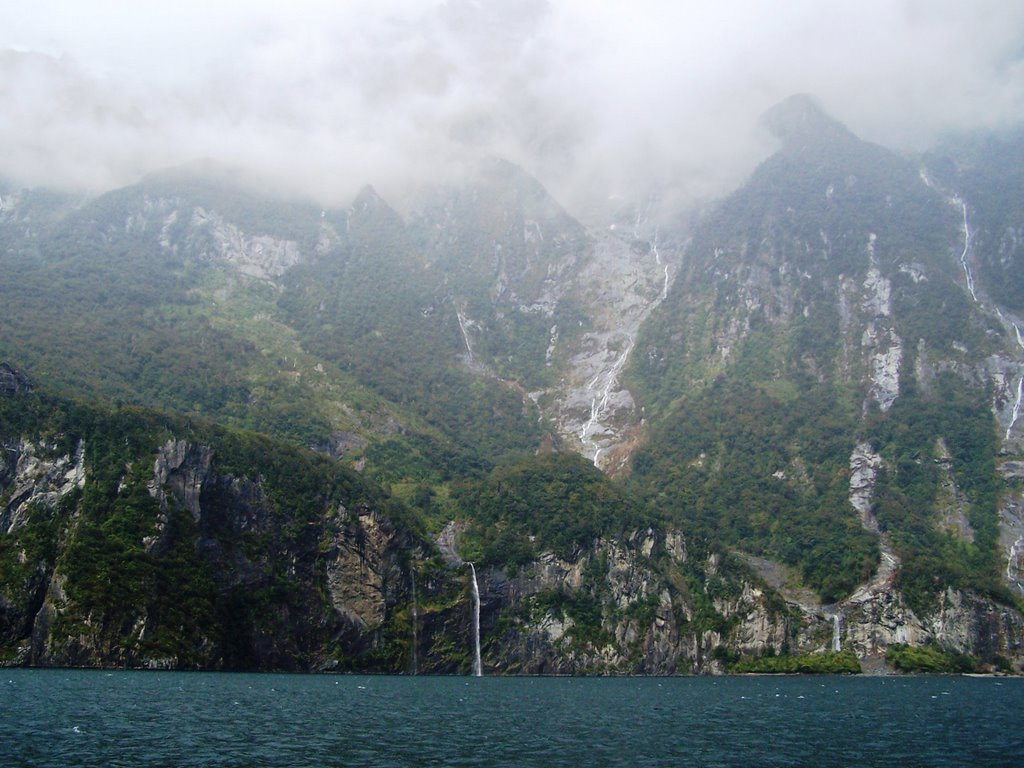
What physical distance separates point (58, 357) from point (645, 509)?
374 ft

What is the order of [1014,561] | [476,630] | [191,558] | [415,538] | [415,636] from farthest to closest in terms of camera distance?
1. [1014,561]
2. [415,538]
3. [476,630]
4. [415,636]
5. [191,558]

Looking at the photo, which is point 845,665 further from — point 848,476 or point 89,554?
point 89,554

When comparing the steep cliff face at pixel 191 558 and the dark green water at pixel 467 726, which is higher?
the steep cliff face at pixel 191 558

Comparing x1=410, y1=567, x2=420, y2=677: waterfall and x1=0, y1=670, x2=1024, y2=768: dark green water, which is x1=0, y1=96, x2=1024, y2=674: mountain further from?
x1=0, y1=670, x2=1024, y2=768: dark green water

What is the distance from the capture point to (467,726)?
56.4 meters

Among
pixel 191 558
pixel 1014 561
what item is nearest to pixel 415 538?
pixel 191 558

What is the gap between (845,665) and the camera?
142 meters

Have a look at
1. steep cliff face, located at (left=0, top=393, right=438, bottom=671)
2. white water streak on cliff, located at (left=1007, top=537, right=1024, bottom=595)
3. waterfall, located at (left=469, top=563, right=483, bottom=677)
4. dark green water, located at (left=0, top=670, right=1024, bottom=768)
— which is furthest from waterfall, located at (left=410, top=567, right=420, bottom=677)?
white water streak on cliff, located at (left=1007, top=537, right=1024, bottom=595)

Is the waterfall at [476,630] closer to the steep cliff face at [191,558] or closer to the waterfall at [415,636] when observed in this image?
the steep cliff face at [191,558]

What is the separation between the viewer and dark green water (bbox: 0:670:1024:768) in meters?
42.6

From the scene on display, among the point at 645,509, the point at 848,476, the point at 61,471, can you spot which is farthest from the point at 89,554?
the point at 848,476

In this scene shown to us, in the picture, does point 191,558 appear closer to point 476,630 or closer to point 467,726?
point 476,630

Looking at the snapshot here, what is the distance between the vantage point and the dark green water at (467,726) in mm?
42625

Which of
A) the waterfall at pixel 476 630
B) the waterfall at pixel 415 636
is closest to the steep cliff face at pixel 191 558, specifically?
the waterfall at pixel 415 636
